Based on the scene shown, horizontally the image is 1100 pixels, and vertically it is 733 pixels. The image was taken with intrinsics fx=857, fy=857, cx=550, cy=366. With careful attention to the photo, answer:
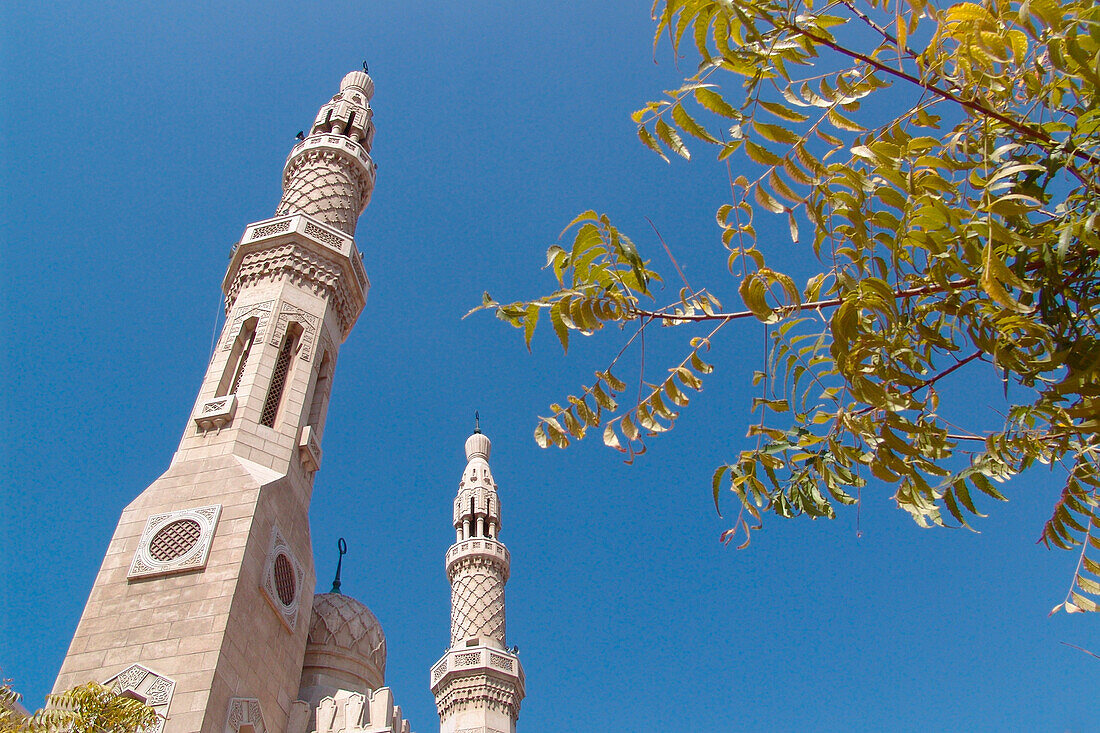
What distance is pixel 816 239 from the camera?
3584mm

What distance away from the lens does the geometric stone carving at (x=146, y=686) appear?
9.73m

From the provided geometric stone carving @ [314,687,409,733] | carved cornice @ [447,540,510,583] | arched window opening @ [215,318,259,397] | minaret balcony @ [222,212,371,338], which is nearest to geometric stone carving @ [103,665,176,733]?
geometric stone carving @ [314,687,409,733]

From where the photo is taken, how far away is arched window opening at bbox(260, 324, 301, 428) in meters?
13.8

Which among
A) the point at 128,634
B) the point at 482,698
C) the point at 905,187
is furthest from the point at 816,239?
the point at 482,698

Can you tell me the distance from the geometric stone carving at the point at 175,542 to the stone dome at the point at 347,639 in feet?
8.96

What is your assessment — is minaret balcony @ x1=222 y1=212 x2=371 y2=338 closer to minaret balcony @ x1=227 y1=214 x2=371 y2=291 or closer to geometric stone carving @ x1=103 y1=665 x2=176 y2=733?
minaret balcony @ x1=227 y1=214 x2=371 y2=291

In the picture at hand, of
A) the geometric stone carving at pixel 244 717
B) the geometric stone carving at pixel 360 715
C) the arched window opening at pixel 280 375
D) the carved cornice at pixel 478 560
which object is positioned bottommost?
the geometric stone carving at pixel 244 717

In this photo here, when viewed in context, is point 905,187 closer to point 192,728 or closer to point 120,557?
point 192,728

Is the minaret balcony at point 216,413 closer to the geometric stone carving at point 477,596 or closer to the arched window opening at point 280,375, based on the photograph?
the arched window opening at point 280,375

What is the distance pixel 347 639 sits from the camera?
44.9ft

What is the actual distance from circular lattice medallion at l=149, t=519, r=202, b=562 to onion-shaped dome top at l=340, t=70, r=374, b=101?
12396 mm

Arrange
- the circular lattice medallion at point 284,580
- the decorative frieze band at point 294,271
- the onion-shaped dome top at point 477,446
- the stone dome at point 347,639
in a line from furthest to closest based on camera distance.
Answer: the onion-shaped dome top at point 477,446, the decorative frieze band at point 294,271, the stone dome at point 347,639, the circular lattice medallion at point 284,580

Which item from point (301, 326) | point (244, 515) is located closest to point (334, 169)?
point (301, 326)

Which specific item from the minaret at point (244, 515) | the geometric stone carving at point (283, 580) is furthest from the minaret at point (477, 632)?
the geometric stone carving at point (283, 580)
